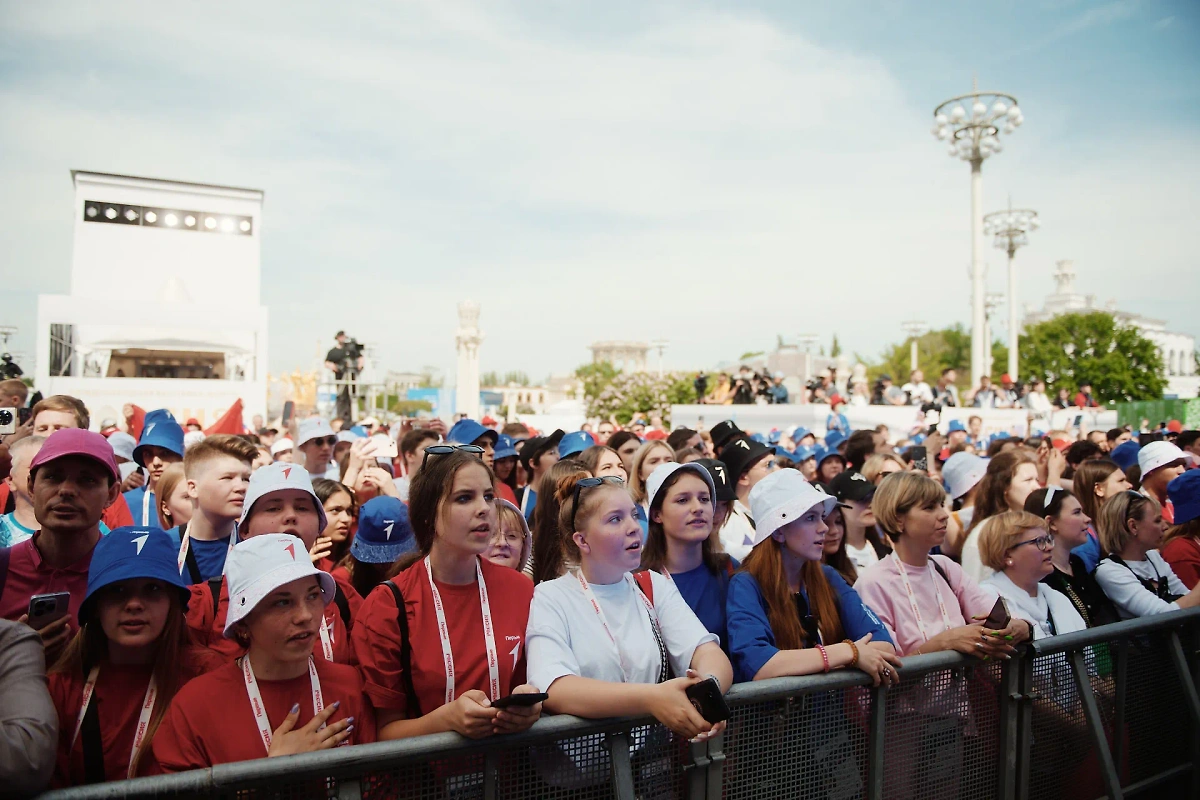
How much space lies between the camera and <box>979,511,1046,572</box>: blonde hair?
13.6 ft

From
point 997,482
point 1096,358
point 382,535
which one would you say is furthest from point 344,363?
point 1096,358

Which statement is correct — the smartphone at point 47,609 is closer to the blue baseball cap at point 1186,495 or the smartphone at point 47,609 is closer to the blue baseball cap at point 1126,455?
the blue baseball cap at point 1186,495

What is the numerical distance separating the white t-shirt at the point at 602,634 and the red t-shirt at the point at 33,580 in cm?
176

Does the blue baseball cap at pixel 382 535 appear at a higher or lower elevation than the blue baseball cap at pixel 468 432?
lower

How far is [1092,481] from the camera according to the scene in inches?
235

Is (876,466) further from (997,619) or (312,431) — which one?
(312,431)

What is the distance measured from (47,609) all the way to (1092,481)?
6.41 m

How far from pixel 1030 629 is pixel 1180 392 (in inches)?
4175

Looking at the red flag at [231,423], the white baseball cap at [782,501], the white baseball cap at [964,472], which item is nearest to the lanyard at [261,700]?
the white baseball cap at [782,501]

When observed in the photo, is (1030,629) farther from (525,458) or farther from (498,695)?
(525,458)

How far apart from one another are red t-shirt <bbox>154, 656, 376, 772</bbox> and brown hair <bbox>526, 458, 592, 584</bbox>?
995 millimetres

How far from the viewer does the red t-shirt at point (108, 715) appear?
7.91ft

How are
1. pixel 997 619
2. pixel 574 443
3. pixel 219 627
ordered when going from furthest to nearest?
pixel 574 443 → pixel 997 619 → pixel 219 627

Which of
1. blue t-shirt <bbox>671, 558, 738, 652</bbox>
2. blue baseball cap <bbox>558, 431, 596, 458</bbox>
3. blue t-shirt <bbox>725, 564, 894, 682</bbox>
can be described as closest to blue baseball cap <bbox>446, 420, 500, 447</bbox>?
blue baseball cap <bbox>558, 431, 596, 458</bbox>
